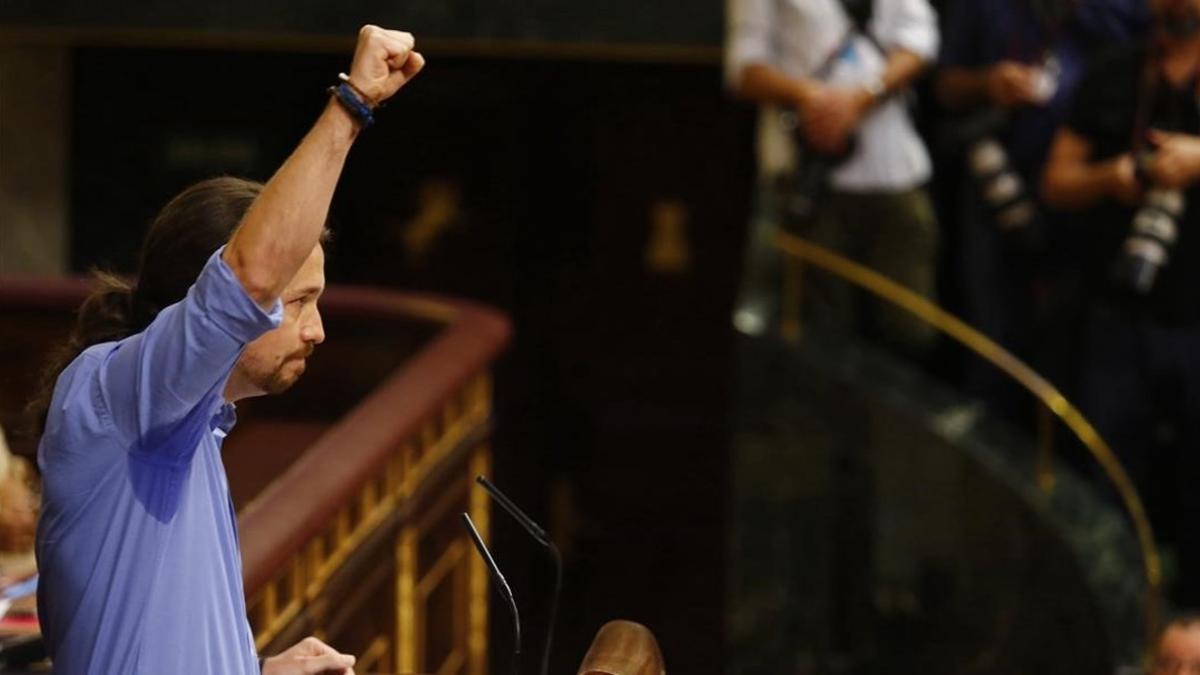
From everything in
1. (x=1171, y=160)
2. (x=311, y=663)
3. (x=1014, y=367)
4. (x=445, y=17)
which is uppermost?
(x=311, y=663)

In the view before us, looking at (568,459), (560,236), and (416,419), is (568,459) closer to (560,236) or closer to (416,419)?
(560,236)

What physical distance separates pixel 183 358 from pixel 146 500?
0.22m

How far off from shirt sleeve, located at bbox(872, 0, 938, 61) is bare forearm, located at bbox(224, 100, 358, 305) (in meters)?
4.66

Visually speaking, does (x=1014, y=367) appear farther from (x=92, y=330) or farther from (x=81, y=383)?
(x=81, y=383)

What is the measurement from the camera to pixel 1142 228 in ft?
22.4

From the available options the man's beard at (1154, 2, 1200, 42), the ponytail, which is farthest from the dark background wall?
the ponytail

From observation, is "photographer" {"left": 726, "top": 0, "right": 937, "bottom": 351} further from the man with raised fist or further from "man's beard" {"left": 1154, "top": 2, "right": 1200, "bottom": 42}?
the man with raised fist

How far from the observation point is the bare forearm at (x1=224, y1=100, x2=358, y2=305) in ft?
8.26

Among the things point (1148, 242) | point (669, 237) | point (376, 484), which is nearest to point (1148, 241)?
point (1148, 242)

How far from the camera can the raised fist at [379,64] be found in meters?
2.61

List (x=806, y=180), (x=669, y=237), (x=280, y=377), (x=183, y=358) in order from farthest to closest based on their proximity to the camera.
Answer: (x=669, y=237) < (x=806, y=180) < (x=280, y=377) < (x=183, y=358)

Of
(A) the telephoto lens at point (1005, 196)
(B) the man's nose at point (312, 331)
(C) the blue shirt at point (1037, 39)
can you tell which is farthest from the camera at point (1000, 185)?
(B) the man's nose at point (312, 331)

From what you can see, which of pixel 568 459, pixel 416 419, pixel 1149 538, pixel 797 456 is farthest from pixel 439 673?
pixel 568 459

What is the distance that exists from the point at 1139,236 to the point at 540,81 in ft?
10.6
